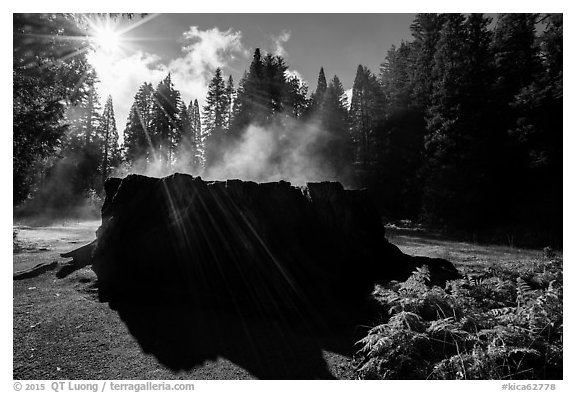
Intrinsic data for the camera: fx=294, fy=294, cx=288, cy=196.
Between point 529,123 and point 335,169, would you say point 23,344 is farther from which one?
point 335,169

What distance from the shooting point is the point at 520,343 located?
3.40m

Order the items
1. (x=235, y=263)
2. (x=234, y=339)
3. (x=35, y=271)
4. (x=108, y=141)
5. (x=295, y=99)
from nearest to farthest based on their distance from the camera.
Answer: (x=234, y=339), (x=235, y=263), (x=35, y=271), (x=295, y=99), (x=108, y=141)

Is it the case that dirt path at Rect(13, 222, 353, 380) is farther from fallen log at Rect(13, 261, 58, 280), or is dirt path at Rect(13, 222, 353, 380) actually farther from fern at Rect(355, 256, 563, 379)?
fallen log at Rect(13, 261, 58, 280)

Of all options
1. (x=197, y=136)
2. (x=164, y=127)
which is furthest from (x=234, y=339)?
(x=197, y=136)

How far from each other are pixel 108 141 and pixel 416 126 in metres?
36.6

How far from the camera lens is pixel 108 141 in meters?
38.1

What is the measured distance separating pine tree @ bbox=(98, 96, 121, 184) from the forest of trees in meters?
0.58

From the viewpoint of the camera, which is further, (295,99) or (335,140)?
(295,99)

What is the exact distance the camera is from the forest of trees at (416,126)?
9195mm

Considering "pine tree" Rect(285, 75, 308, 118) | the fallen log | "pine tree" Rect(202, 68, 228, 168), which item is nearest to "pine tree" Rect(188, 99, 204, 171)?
"pine tree" Rect(202, 68, 228, 168)

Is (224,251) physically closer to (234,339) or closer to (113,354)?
(234,339)

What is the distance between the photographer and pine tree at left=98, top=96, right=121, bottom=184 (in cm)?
3523

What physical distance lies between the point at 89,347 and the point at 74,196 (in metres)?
30.6

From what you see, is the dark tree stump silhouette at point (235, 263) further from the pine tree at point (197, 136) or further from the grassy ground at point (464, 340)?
the pine tree at point (197, 136)
